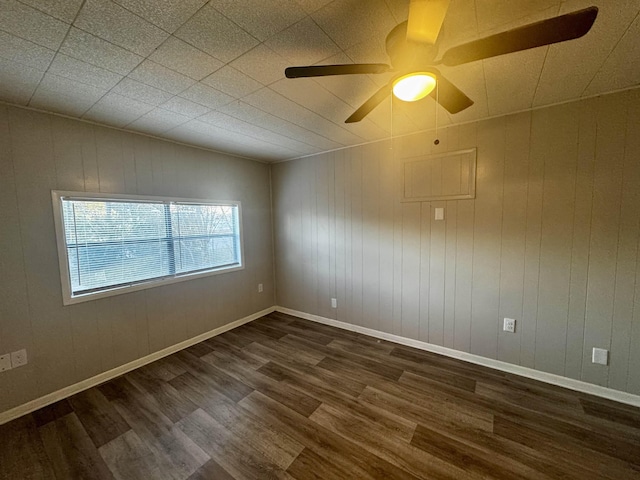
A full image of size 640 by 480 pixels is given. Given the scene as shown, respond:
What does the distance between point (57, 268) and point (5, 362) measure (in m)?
0.74

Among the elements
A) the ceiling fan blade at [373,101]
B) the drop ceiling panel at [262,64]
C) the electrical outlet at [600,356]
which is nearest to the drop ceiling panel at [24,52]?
the drop ceiling panel at [262,64]

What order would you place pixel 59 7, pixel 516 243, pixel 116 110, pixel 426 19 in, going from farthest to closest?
pixel 516 243 < pixel 116 110 < pixel 59 7 < pixel 426 19

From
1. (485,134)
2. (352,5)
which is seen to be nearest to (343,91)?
(352,5)

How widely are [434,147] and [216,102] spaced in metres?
2.12

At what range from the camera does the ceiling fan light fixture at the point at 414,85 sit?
3.92ft

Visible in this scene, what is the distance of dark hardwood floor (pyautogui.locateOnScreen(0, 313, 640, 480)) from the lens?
4.96ft

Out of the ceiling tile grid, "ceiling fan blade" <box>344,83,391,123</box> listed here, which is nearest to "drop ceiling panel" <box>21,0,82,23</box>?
the ceiling tile grid

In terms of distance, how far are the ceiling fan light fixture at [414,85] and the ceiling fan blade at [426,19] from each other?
14cm

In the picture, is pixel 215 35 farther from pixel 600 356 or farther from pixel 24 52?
pixel 600 356

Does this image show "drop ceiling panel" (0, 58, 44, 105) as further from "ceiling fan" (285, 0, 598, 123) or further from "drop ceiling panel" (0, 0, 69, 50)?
"ceiling fan" (285, 0, 598, 123)

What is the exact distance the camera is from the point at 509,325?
240 cm

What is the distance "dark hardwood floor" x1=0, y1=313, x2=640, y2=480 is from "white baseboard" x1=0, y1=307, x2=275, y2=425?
0.25ft

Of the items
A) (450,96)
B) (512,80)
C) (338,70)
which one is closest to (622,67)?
(512,80)

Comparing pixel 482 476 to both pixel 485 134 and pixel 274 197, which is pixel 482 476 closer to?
pixel 485 134
